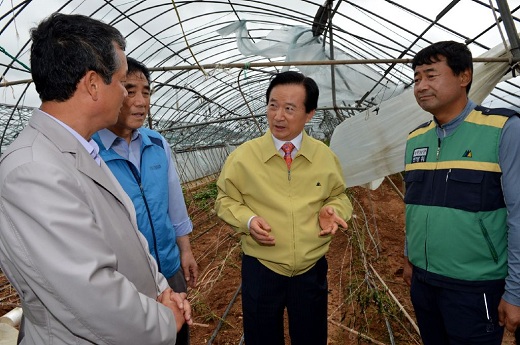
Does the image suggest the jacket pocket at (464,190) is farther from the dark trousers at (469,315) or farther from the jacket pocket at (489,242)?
the dark trousers at (469,315)

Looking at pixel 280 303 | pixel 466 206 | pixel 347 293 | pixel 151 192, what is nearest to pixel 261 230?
pixel 280 303

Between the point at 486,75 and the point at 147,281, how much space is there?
293 centimetres

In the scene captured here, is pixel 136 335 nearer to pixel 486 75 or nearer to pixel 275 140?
pixel 275 140

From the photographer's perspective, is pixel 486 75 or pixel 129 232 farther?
pixel 486 75

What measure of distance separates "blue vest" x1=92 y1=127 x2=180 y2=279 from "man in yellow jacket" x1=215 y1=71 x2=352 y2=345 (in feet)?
1.13

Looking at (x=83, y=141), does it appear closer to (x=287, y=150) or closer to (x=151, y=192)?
(x=151, y=192)

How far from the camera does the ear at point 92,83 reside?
104 cm

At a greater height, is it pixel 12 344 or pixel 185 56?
pixel 185 56

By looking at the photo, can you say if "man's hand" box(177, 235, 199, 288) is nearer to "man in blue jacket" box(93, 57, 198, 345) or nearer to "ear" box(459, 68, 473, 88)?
"man in blue jacket" box(93, 57, 198, 345)

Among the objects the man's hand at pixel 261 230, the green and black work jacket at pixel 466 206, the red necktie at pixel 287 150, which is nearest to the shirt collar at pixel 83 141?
the man's hand at pixel 261 230

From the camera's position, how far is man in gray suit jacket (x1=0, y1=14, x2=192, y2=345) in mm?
862

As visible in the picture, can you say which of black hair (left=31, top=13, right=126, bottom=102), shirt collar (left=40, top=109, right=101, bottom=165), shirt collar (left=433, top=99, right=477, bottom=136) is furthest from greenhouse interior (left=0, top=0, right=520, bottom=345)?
shirt collar (left=433, top=99, right=477, bottom=136)

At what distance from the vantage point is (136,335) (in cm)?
95

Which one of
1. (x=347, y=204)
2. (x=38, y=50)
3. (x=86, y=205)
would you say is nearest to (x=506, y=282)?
(x=347, y=204)
